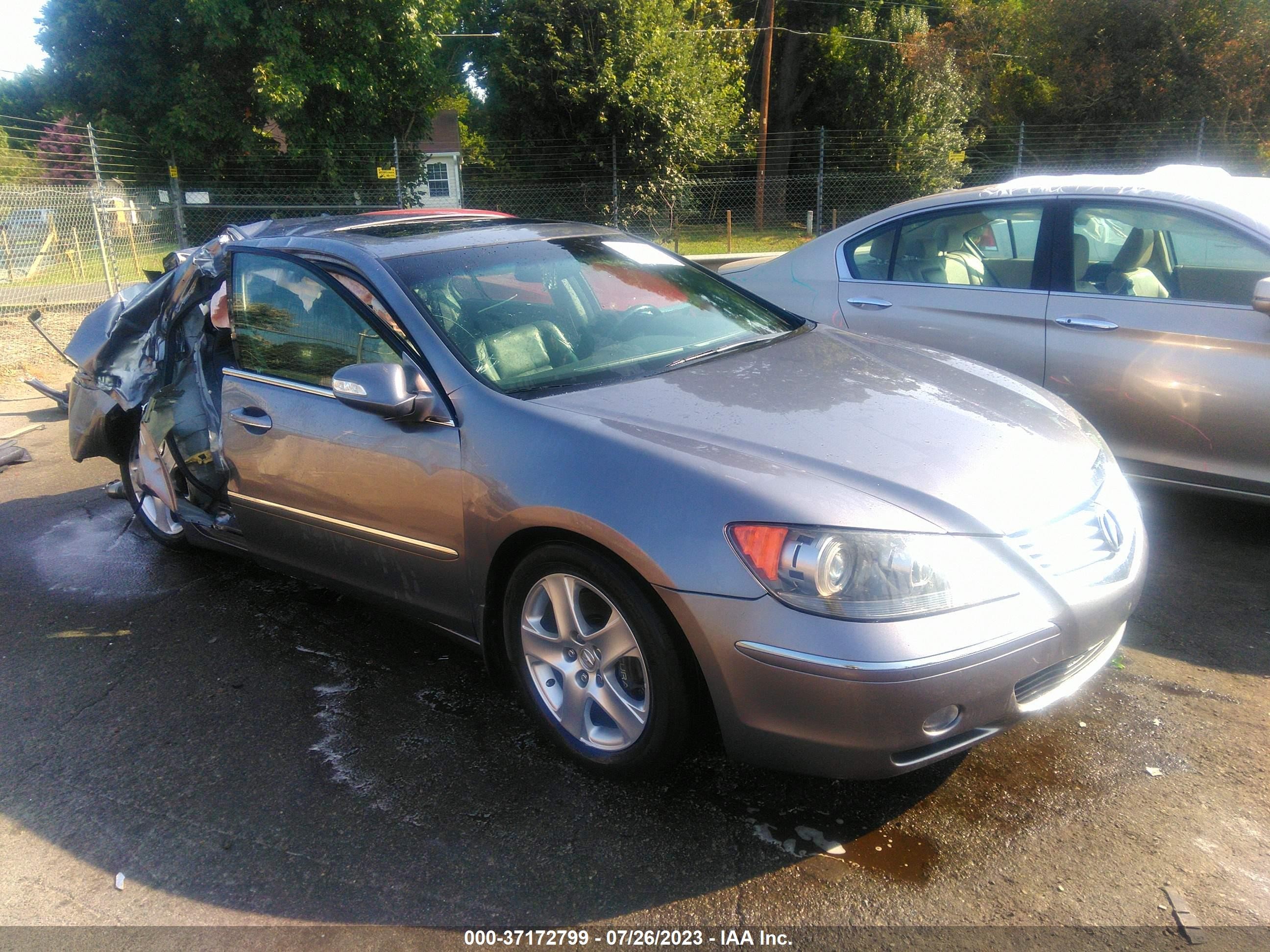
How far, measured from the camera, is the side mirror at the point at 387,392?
120 inches

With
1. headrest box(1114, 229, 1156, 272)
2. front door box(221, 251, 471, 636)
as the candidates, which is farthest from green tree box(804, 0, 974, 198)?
front door box(221, 251, 471, 636)

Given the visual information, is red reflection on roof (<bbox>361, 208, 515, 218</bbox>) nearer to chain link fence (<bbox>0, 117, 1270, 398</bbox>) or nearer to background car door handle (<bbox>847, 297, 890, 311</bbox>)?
background car door handle (<bbox>847, 297, 890, 311</bbox>)

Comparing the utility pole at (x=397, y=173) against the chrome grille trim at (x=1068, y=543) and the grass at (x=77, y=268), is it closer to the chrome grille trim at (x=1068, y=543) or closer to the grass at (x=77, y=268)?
the grass at (x=77, y=268)

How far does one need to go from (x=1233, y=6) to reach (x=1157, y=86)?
2.36m

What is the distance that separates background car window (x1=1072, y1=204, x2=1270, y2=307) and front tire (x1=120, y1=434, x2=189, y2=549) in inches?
177

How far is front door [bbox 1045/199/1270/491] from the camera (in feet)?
13.5

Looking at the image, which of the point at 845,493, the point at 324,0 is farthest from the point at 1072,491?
the point at 324,0

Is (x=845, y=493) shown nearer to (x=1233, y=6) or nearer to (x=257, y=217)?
(x=257, y=217)

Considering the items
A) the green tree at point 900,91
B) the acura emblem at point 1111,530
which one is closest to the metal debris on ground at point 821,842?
the acura emblem at point 1111,530

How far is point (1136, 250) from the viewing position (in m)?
4.57

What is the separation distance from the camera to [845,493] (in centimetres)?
249

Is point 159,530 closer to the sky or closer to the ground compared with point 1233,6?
closer to the ground

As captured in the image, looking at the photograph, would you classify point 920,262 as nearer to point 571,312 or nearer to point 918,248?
point 918,248

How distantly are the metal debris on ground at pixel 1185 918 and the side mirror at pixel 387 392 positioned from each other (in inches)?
92.8
